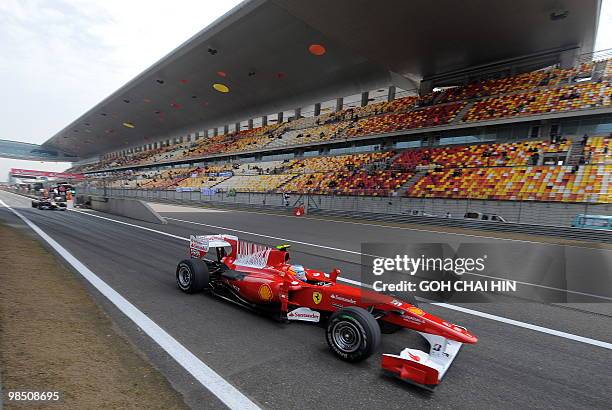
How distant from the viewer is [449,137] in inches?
974

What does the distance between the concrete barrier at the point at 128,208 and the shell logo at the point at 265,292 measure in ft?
37.8

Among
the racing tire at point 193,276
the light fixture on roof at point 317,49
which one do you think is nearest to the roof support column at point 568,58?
the light fixture on roof at point 317,49

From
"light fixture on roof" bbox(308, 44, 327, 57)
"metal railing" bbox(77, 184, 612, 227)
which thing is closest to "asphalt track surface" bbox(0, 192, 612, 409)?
"metal railing" bbox(77, 184, 612, 227)

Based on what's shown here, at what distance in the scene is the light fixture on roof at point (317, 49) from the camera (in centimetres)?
2383

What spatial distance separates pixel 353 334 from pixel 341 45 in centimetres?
2509

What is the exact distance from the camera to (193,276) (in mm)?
4570

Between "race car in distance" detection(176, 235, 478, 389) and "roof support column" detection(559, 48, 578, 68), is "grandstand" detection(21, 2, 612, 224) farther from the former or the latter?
"race car in distance" detection(176, 235, 478, 389)

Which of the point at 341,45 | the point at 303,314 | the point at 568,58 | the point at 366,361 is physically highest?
the point at 341,45

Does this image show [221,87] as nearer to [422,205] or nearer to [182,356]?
[422,205]

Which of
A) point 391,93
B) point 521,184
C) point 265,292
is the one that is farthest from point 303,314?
point 391,93

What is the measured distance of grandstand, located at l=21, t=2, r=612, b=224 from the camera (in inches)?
734

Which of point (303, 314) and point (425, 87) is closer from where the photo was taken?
point (303, 314)

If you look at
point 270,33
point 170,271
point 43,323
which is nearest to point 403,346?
point 43,323

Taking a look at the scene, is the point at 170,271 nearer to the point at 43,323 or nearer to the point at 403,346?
the point at 43,323
